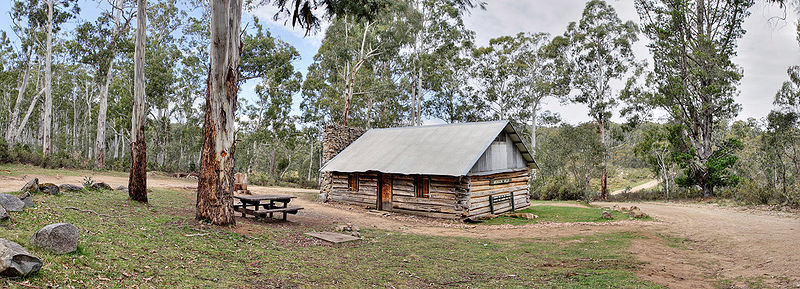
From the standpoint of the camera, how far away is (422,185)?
17.5 meters

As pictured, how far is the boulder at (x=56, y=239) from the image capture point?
5.07 metres

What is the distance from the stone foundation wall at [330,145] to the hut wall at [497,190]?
25.4ft

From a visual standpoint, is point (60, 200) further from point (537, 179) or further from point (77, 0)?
point (537, 179)

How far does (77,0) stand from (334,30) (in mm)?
17221

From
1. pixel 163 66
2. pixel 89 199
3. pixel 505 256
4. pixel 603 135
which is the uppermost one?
pixel 163 66

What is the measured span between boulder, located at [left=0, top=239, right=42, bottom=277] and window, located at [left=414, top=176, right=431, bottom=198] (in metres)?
13.9

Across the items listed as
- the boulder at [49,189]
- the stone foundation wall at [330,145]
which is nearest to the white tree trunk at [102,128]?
the stone foundation wall at [330,145]

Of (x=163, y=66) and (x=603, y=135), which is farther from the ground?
(x=163, y=66)

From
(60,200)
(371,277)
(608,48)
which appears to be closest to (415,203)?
(371,277)

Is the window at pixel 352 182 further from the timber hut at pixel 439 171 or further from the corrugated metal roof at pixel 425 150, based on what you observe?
the corrugated metal roof at pixel 425 150

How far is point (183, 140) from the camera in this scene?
162ft

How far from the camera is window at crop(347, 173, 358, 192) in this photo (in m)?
19.7

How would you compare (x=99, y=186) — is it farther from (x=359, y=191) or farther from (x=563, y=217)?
(x=563, y=217)

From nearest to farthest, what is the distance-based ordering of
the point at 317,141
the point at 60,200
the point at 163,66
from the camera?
the point at 60,200 → the point at 163,66 → the point at 317,141
